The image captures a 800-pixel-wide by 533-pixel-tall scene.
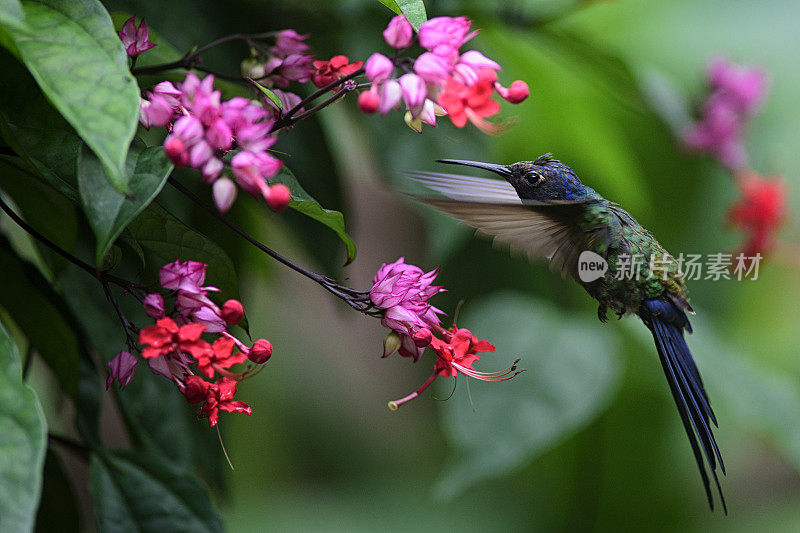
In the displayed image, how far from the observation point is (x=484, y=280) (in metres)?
1.20

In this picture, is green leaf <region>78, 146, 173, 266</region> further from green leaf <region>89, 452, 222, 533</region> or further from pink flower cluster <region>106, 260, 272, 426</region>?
green leaf <region>89, 452, 222, 533</region>

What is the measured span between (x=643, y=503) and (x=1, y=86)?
161cm

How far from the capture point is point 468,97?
44cm

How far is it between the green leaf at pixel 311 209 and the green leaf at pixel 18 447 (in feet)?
0.56

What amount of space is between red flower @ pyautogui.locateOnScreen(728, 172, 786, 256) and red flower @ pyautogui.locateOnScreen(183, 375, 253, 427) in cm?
84

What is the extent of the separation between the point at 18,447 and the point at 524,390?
666mm

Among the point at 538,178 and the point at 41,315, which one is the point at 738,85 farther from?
the point at 41,315

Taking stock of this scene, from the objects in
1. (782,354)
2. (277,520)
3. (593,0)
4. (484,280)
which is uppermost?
(593,0)

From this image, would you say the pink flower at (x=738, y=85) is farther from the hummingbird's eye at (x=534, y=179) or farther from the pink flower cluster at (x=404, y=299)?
the pink flower cluster at (x=404, y=299)

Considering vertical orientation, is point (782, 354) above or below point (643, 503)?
above

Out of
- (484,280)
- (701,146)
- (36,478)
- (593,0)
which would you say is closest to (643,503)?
(484,280)

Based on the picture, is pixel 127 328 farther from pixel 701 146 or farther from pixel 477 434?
pixel 701 146

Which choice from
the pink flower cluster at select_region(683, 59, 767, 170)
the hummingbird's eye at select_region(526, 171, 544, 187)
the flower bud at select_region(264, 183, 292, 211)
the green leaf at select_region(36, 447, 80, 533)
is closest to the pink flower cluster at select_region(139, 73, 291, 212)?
the flower bud at select_region(264, 183, 292, 211)

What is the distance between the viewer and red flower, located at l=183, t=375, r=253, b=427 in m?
0.46
